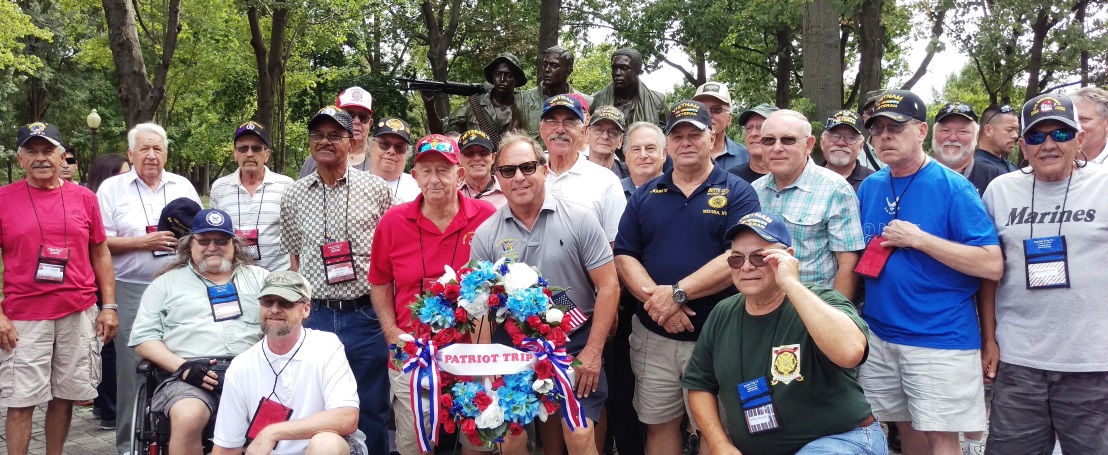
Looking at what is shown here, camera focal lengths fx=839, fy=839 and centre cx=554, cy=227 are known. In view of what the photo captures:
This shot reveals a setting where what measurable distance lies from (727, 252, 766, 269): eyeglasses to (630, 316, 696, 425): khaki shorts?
1033mm

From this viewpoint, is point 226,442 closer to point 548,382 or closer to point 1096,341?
point 548,382

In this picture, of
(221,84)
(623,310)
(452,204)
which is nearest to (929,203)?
(623,310)

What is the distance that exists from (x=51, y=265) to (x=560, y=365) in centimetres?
376

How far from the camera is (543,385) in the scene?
12.8ft

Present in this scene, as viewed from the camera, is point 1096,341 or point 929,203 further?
point 929,203

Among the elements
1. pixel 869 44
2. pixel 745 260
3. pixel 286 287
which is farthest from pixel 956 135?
pixel 869 44

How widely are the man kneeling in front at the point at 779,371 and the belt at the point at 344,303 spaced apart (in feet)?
8.10

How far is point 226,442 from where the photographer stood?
4.47 metres

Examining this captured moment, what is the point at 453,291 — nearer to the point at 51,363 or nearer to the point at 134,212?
the point at 51,363

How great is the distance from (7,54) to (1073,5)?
22732 millimetres

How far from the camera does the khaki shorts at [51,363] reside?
543 centimetres

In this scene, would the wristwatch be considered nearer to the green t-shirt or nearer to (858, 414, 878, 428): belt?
the green t-shirt

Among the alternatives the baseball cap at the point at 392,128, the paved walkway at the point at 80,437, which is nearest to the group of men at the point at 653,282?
the baseball cap at the point at 392,128

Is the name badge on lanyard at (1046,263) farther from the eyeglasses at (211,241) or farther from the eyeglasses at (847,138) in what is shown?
the eyeglasses at (211,241)
